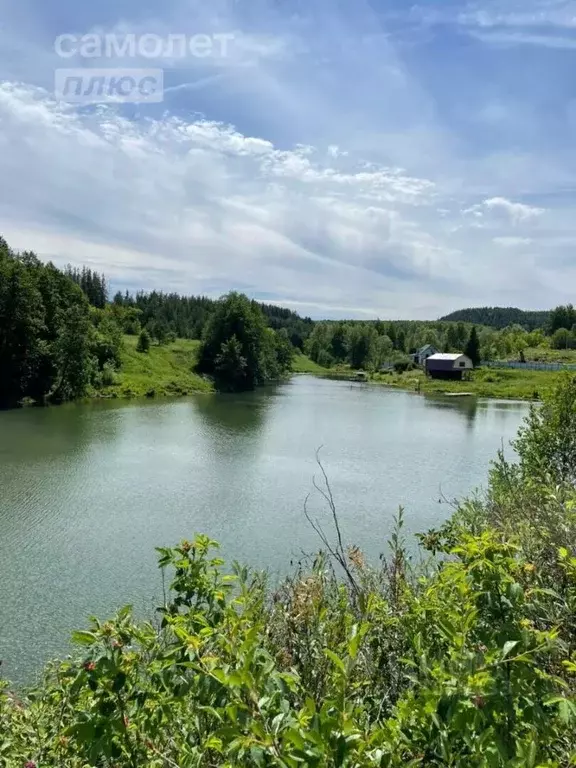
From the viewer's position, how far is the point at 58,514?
52.9 ft

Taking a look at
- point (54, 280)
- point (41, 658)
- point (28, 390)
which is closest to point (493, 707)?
point (41, 658)

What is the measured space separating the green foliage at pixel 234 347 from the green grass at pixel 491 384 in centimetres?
2168

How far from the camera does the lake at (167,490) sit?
11.3 metres

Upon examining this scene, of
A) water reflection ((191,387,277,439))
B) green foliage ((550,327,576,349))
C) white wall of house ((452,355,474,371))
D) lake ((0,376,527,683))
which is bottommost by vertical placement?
lake ((0,376,527,683))

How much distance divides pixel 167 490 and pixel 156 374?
38.3m

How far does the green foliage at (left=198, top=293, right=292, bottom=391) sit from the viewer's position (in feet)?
199

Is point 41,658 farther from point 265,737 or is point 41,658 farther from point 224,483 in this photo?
point 224,483

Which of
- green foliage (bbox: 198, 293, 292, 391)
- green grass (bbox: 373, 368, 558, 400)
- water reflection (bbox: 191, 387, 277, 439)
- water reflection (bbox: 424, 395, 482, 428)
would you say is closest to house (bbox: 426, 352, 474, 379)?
green grass (bbox: 373, 368, 558, 400)

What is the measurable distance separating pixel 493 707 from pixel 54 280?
47.8 m

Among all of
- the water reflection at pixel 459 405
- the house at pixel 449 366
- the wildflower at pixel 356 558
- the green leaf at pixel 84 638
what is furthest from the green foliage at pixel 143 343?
the green leaf at pixel 84 638

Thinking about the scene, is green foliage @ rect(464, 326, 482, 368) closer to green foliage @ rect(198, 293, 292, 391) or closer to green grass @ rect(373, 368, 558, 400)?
green grass @ rect(373, 368, 558, 400)

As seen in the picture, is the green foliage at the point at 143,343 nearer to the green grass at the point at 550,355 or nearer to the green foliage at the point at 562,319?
the green grass at the point at 550,355

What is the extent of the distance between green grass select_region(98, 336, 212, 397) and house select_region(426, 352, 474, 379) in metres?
35.3

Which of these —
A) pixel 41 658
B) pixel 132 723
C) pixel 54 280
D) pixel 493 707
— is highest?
pixel 54 280
